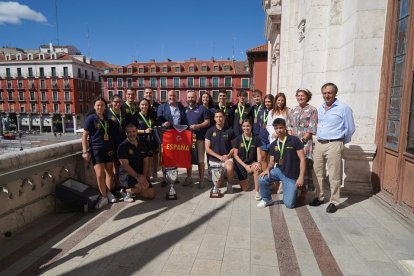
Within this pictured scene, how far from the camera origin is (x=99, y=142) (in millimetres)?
4605

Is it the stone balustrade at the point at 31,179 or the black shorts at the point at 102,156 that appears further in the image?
the black shorts at the point at 102,156

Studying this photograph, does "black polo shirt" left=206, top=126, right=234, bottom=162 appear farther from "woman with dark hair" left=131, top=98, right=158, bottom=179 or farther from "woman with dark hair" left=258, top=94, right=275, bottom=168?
"woman with dark hair" left=131, top=98, right=158, bottom=179

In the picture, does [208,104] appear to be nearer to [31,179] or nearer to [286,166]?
[286,166]

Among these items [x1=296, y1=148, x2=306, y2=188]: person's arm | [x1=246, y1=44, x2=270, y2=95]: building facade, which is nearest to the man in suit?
[x1=296, y1=148, x2=306, y2=188]: person's arm

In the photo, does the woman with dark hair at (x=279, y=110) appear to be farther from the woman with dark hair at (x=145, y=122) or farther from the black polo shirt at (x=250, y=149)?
the woman with dark hair at (x=145, y=122)

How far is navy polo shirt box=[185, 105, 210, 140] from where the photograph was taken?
18.7 feet

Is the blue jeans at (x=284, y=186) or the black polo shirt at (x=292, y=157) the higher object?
the black polo shirt at (x=292, y=157)

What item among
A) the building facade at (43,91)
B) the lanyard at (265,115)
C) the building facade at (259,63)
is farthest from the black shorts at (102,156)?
the building facade at (43,91)

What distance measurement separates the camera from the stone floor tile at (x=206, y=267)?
2795mm

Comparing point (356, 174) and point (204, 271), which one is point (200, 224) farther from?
point (356, 174)

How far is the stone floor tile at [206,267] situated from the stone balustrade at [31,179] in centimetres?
274

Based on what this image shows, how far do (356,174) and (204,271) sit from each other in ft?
12.4

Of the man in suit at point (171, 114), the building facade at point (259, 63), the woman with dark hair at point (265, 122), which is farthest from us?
the building facade at point (259, 63)

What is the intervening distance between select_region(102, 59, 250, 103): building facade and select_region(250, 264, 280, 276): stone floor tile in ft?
175
